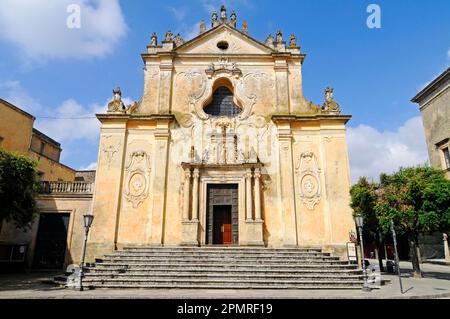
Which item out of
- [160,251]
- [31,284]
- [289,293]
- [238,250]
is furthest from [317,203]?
[31,284]

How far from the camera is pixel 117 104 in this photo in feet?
60.1

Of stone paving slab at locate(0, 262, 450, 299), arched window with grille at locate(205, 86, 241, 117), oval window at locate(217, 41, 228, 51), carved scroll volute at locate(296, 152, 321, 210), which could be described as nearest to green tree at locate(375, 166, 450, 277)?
carved scroll volute at locate(296, 152, 321, 210)

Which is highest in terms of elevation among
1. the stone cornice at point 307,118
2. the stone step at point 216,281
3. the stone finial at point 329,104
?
the stone finial at point 329,104

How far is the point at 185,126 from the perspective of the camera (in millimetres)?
18078

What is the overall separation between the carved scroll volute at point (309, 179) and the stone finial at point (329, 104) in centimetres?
275

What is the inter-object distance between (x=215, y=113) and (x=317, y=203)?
7831mm

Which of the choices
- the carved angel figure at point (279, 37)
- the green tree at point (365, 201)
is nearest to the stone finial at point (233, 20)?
the carved angel figure at point (279, 37)

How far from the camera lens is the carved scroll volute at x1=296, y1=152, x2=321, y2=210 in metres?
16.7

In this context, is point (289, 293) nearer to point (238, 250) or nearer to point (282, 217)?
point (238, 250)

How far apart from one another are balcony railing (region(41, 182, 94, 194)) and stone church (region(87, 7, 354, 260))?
10.7 ft

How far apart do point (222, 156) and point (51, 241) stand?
1130 centimetres

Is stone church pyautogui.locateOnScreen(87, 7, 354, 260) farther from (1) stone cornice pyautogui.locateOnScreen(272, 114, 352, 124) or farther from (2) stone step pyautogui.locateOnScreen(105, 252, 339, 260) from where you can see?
(2) stone step pyautogui.locateOnScreen(105, 252, 339, 260)

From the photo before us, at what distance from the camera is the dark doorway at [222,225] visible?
16625 mm

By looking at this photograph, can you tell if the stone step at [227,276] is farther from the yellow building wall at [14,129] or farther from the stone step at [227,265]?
the yellow building wall at [14,129]
